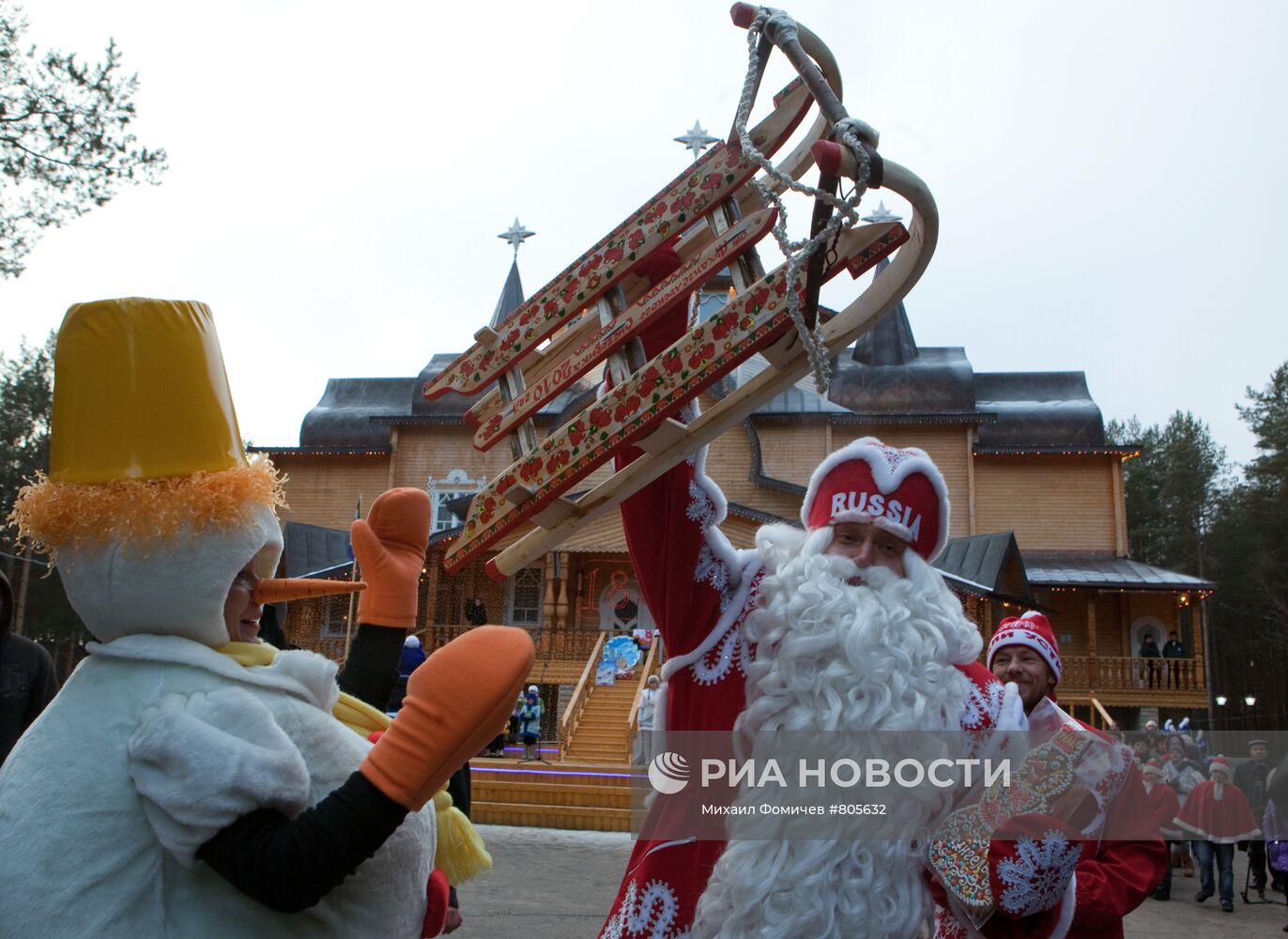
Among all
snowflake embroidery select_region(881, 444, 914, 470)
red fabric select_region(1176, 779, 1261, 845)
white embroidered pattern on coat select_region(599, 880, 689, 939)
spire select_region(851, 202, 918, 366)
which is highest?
spire select_region(851, 202, 918, 366)

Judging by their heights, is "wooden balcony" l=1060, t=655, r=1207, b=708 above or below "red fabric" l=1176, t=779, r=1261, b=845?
above

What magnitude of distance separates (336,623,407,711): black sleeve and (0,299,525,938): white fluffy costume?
51 centimetres

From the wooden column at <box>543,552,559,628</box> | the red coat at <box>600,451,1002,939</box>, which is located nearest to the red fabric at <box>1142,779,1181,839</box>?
the red coat at <box>600,451,1002,939</box>

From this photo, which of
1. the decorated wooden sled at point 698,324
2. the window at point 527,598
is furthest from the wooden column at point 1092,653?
the decorated wooden sled at point 698,324

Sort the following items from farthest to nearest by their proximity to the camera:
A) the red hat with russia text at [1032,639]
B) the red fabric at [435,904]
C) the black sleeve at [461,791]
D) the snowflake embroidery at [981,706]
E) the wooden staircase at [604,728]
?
the wooden staircase at [604,728]
the black sleeve at [461,791]
the red hat with russia text at [1032,639]
the snowflake embroidery at [981,706]
the red fabric at [435,904]

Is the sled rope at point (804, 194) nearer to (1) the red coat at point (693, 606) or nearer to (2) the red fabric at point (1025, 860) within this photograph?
(1) the red coat at point (693, 606)

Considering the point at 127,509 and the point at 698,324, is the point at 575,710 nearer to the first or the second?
the point at 698,324

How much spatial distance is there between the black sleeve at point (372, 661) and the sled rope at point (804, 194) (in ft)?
3.62

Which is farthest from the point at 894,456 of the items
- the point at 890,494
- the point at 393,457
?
the point at 393,457

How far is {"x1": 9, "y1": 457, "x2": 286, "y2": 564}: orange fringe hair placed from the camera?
1724 millimetres

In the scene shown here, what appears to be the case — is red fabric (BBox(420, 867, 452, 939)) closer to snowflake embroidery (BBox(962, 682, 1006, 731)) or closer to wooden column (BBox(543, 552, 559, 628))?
snowflake embroidery (BBox(962, 682, 1006, 731))

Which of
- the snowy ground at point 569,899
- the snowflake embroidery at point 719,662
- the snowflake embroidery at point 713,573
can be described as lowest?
the snowy ground at point 569,899

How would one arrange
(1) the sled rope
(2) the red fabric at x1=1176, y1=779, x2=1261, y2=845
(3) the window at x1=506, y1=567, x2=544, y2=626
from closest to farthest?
(1) the sled rope, (2) the red fabric at x1=1176, y1=779, x2=1261, y2=845, (3) the window at x1=506, y1=567, x2=544, y2=626

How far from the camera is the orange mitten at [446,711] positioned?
61.2 inches
